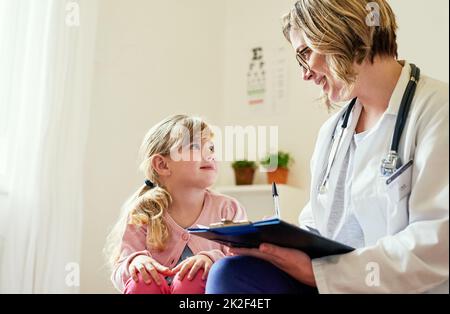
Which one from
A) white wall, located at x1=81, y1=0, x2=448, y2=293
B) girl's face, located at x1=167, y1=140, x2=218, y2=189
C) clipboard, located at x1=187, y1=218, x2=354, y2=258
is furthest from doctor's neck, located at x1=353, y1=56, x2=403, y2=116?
white wall, located at x1=81, y1=0, x2=448, y2=293

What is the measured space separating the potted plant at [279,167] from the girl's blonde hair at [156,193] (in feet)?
3.20

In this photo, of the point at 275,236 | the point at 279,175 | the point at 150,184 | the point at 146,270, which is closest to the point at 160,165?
the point at 150,184

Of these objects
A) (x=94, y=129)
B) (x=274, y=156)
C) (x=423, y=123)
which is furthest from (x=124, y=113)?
(x=423, y=123)

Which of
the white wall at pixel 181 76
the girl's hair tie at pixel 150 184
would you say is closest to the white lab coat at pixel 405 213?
the girl's hair tie at pixel 150 184

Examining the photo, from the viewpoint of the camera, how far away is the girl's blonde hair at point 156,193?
4.04 feet

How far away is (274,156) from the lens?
239 cm

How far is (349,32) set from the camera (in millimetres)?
1031

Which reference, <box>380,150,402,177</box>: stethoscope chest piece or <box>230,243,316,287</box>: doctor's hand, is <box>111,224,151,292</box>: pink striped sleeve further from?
<box>380,150,402,177</box>: stethoscope chest piece

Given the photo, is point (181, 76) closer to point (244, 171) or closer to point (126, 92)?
point (126, 92)

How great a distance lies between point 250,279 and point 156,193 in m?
0.47

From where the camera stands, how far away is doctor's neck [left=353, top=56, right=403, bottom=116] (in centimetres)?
103

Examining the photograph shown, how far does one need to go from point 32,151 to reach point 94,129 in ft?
1.12

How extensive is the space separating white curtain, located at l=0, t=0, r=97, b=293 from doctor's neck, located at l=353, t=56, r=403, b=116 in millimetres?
1126

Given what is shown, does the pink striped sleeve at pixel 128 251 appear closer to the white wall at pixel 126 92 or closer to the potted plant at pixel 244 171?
the white wall at pixel 126 92
